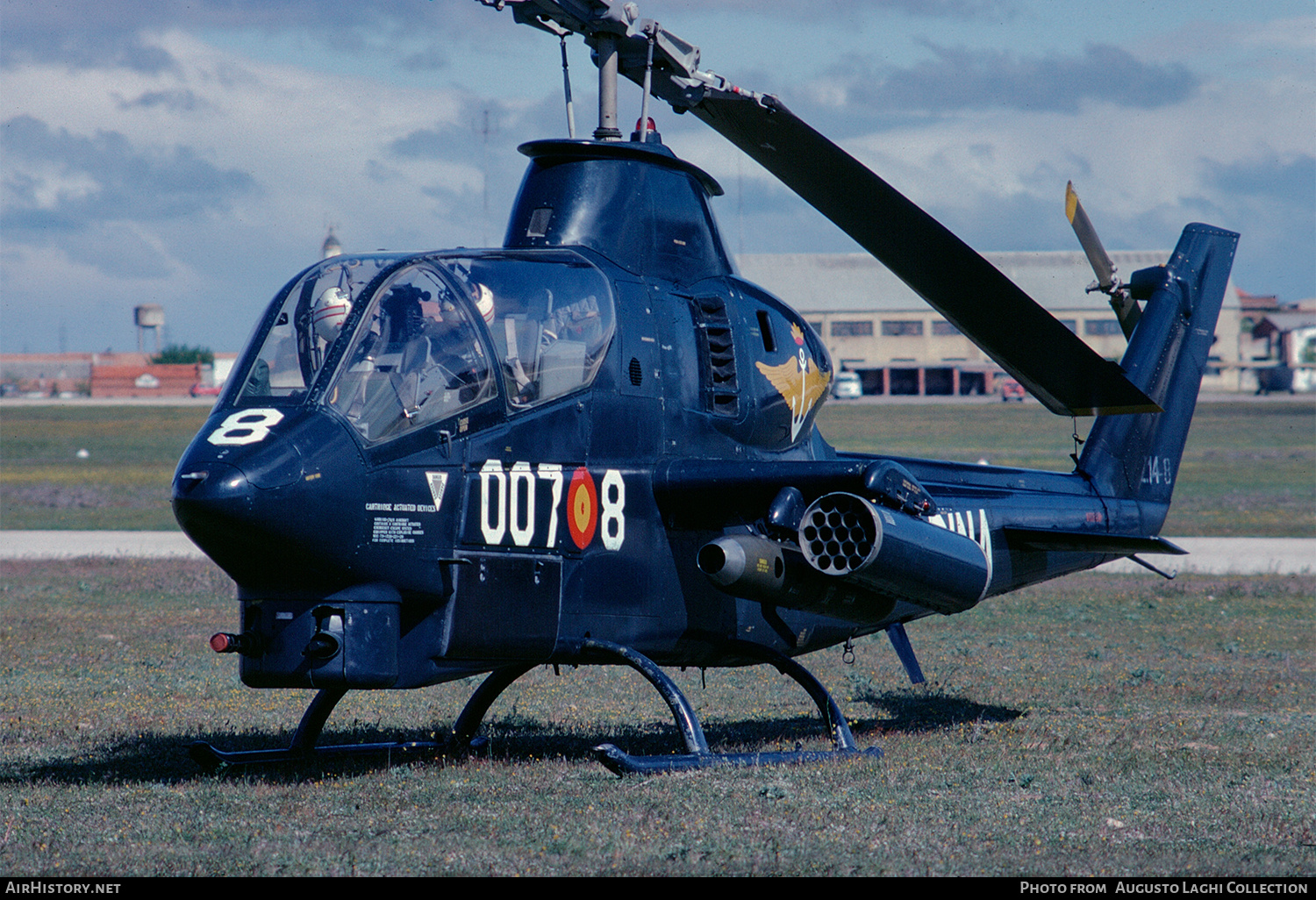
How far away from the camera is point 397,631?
7.91m

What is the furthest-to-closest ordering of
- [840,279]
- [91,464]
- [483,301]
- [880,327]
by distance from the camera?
1. [840,279]
2. [880,327]
3. [91,464]
4. [483,301]

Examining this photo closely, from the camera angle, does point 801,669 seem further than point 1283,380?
No

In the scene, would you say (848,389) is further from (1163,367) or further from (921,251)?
(921,251)

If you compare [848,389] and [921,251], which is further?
[848,389]

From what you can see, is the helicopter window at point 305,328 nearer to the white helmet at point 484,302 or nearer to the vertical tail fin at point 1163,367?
the white helmet at point 484,302

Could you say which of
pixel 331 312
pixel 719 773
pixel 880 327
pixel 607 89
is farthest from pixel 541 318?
pixel 880 327

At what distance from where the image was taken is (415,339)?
789 cm

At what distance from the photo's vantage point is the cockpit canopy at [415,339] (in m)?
7.77

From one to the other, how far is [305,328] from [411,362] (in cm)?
72

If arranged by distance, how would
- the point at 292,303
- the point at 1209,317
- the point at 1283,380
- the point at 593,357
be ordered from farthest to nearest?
the point at 1283,380 < the point at 1209,317 < the point at 593,357 < the point at 292,303
